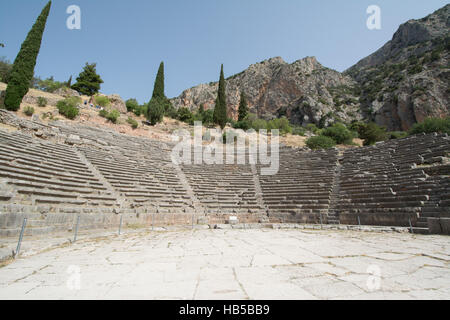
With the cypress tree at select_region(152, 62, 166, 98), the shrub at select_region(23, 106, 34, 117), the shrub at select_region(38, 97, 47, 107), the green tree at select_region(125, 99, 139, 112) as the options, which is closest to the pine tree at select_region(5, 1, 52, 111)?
the shrub at select_region(23, 106, 34, 117)

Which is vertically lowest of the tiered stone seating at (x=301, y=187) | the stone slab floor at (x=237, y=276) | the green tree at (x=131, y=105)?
the stone slab floor at (x=237, y=276)

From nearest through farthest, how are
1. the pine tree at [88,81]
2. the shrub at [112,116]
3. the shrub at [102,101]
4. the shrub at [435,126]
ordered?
the shrub at [435,126], the shrub at [112,116], the shrub at [102,101], the pine tree at [88,81]

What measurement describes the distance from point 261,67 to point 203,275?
6985cm

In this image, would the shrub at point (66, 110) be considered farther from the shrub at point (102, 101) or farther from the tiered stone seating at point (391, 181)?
the tiered stone seating at point (391, 181)

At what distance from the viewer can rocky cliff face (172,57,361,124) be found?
159ft

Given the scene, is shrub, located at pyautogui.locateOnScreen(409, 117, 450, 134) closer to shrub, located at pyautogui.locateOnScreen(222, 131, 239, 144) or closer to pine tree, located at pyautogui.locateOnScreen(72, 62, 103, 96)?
shrub, located at pyautogui.locateOnScreen(222, 131, 239, 144)

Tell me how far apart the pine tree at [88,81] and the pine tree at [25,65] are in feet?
50.2

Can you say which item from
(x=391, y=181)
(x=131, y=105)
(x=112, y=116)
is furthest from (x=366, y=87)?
(x=112, y=116)

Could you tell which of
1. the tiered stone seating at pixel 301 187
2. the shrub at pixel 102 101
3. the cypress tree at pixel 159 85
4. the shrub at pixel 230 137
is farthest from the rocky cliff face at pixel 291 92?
the shrub at pixel 102 101

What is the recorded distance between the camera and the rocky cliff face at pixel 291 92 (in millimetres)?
48562

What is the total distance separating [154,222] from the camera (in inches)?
369

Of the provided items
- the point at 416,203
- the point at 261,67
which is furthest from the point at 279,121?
the point at 261,67

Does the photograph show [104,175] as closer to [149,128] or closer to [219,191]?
[219,191]
